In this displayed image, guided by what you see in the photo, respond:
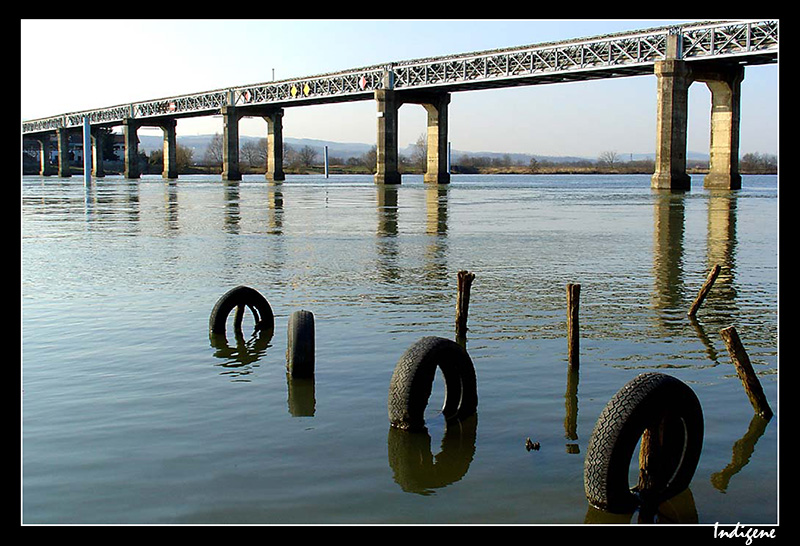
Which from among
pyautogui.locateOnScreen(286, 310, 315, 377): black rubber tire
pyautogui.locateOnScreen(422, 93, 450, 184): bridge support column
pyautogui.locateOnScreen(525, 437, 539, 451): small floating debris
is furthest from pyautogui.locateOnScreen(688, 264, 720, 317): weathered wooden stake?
pyautogui.locateOnScreen(422, 93, 450, 184): bridge support column

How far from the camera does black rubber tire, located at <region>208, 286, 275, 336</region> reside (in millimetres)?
15172

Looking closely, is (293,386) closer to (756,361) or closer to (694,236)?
(756,361)

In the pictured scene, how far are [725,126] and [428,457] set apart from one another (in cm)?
7035

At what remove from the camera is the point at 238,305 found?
A: 15.5 meters

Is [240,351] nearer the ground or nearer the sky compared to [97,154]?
nearer the ground

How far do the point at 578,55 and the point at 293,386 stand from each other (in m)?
66.8

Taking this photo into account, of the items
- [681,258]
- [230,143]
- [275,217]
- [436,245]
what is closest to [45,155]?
[230,143]

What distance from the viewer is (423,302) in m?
18.4

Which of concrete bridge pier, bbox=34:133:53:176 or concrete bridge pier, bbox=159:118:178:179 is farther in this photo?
concrete bridge pier, bbox=34:133:53:176

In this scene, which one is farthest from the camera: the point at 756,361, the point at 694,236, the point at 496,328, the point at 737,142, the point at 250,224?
the point at 737,142

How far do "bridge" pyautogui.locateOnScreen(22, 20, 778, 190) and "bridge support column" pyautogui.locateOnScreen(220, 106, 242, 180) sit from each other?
5.4 inches

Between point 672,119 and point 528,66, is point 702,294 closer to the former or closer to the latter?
point 672,119

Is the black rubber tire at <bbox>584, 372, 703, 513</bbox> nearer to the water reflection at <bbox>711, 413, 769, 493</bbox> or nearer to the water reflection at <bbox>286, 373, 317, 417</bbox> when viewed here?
the water reflection at <bbox>711, 413, 769, 493</bbox>

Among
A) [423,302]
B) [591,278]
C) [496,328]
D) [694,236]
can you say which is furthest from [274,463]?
[694,236]
